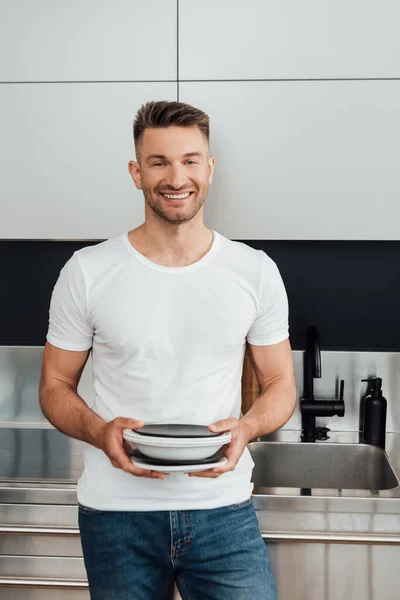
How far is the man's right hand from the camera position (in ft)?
4.04

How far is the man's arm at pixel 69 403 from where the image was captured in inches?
51.8

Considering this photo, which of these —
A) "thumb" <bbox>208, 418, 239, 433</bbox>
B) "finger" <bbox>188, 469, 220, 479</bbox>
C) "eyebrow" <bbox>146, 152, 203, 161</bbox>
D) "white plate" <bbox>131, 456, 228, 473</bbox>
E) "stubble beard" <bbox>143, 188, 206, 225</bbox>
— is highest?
"eyebrow" <bbox>146, 152, 203, 161</bbox>

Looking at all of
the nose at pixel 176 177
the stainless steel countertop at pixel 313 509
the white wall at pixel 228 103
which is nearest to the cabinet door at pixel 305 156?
the white wall at pixel 228 103

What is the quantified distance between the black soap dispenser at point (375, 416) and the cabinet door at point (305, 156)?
0.54 metres

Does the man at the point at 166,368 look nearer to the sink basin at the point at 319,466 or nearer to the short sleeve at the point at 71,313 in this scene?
the short sleeve at the point at 71,313

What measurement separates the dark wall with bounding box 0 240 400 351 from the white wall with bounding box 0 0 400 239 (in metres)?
0.44

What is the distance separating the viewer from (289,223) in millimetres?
2033

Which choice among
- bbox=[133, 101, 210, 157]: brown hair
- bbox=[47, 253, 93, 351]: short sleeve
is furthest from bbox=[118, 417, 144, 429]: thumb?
bbox=[133, 101, 210, 157]: brown hair

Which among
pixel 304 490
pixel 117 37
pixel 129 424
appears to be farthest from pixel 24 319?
pixel 129 424

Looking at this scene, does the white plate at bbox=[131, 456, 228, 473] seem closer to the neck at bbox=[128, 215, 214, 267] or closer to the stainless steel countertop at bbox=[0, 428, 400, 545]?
the neck at bbox=[128, 215, 214, 267]

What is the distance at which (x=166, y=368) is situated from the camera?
1345 mm

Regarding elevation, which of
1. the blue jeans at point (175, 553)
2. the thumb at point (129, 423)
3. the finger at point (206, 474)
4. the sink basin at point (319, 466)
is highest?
the thumb at point (129, 423)

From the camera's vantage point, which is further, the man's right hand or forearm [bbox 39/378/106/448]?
forearm [bbox 39/378/106/448]

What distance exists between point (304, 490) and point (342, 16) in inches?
52.9
